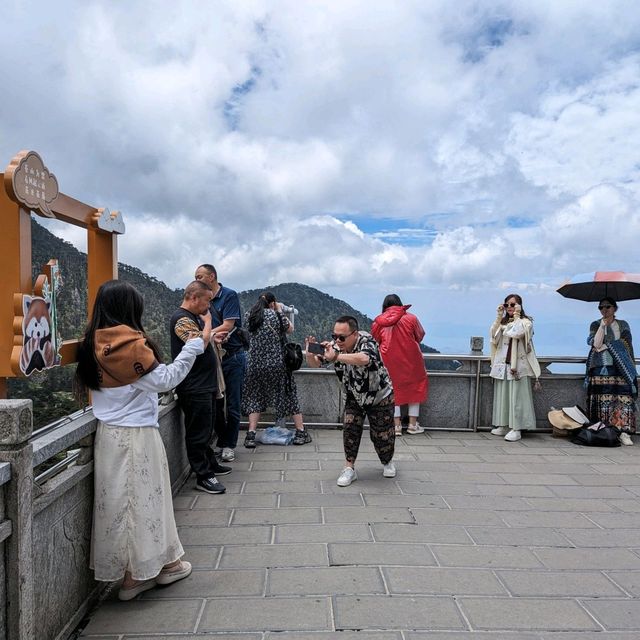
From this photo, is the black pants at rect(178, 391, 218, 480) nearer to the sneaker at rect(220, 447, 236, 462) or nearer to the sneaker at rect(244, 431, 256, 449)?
the sneaker at rect(220, 447, 236, 462)

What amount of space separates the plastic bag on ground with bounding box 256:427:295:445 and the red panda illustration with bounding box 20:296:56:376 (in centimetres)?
398

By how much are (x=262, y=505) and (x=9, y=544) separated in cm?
272

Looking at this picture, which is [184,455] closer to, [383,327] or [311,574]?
[311,574]

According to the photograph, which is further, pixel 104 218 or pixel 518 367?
pixel 518 367

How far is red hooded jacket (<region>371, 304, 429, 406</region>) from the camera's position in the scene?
7.95m

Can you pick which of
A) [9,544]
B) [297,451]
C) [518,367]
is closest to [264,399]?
[297,451]

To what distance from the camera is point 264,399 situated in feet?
23.0

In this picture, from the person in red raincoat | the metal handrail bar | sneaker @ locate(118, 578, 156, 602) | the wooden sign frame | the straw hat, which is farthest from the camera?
the person in red raincoat

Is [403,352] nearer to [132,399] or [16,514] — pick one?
[132,399]

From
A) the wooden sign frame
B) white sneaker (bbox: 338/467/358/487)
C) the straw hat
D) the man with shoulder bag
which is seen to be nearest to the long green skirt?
the straw hat

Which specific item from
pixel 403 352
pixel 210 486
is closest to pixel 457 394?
pixel 403 352

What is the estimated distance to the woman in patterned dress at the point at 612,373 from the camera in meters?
7.56

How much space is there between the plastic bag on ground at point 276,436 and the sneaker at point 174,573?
3.49 m

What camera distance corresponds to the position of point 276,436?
7.24m
